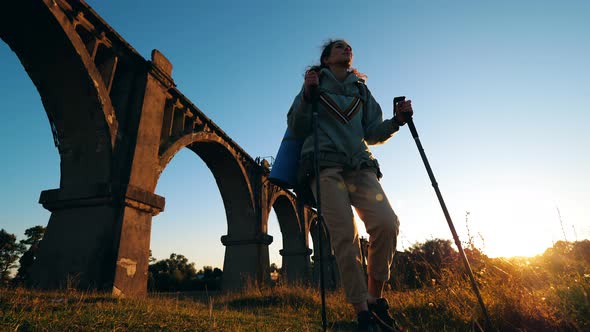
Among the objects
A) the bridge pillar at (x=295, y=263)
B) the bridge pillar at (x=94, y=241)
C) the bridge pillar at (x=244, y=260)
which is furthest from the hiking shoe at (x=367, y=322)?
the bridge pillar at (x=295, y=263)

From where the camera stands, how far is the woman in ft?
7.18

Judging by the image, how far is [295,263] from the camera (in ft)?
62.3

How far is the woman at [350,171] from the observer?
2.19 m

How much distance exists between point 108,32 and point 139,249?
15.2 feet

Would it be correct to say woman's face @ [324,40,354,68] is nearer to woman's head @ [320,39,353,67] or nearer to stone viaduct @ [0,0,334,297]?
woman's head @ [320,39,353,67]

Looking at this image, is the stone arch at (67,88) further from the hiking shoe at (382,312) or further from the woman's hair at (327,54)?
the hiking shoe at (382,312)

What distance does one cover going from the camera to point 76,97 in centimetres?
626

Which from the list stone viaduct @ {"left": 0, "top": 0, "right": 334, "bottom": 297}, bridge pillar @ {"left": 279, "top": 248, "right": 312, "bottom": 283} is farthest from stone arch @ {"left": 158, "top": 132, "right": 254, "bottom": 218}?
bridge pillar @ {"left": 279, "top": 248, "right": 312, "bottom": 283}

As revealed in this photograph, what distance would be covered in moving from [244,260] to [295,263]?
672cm

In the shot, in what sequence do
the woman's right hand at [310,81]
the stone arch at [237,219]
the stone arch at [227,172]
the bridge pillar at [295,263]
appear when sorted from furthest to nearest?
the bridge pillar at [295,263] < the stone arch at [237,219] < the stone arch at [227,172] < the woman's right hand at [310,81]

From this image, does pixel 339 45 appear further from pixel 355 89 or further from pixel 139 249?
pixel 139 249

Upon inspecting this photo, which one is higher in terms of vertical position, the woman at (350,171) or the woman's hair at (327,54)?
the woman's hair at (327,54)

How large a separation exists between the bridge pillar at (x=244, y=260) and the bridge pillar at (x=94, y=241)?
6589 millimetres

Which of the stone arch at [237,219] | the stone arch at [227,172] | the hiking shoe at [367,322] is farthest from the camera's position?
the stone arch at [237,219]
